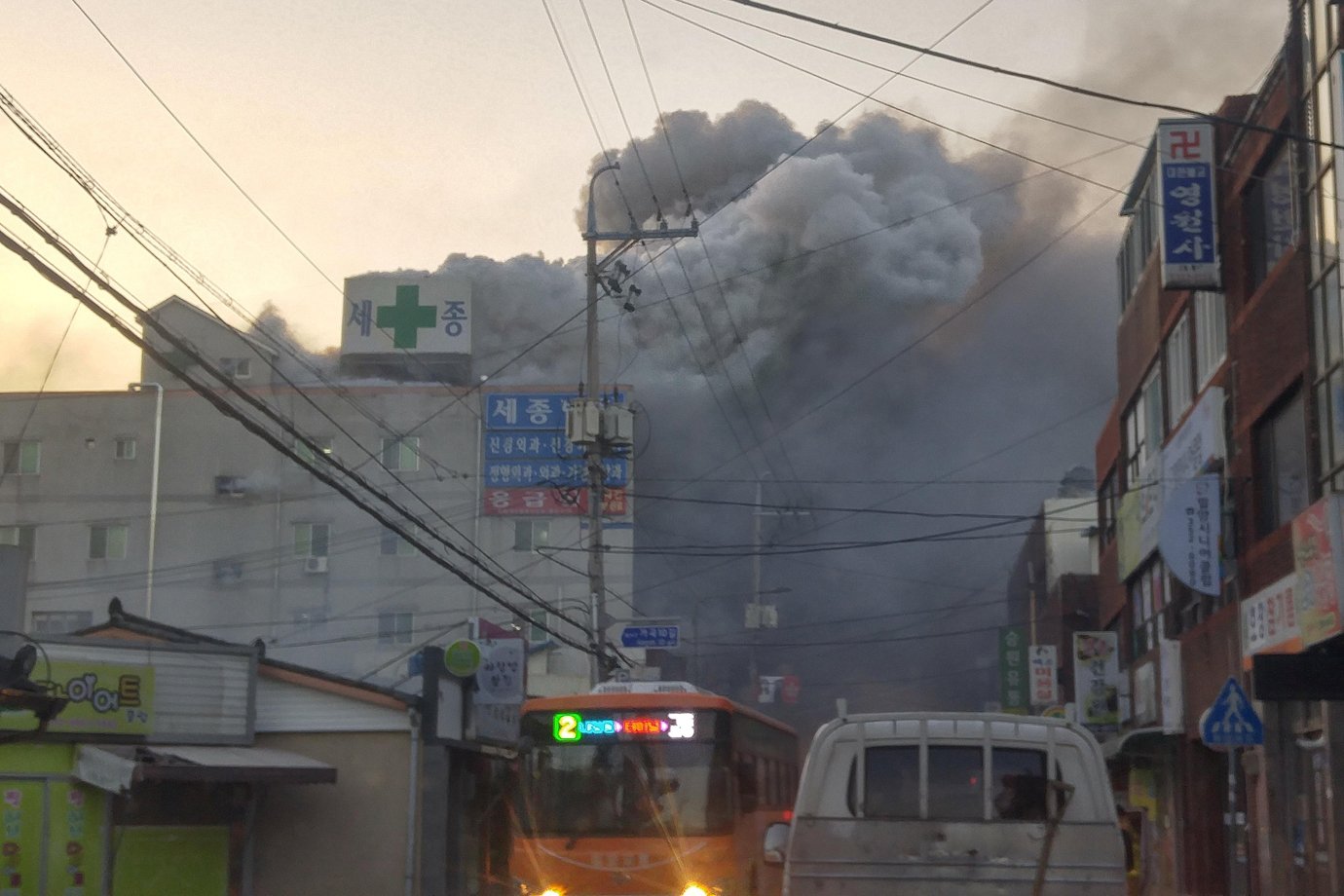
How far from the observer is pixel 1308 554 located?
1669 centimetres

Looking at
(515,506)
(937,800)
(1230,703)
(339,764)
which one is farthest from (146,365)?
(937,800)

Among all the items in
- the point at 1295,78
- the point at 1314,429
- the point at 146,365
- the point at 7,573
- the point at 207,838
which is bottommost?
the point at 207,838

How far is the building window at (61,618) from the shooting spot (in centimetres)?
5700

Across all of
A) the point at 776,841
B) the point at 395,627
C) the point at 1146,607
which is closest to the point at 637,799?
the point at 776,841

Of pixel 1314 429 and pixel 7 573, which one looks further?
pixel 1314 429

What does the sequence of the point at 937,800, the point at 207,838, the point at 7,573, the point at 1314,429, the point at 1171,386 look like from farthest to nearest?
the point at 1171,386 < the point at 207,838 < the point at 1314,429 < the point at 7,573 < the point at 937,800

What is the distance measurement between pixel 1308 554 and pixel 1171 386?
42.1ft

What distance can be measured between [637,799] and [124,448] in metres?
47.4

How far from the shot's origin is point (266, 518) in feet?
196

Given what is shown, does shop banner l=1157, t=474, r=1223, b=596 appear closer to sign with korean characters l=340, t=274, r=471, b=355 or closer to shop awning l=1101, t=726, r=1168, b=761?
shop awning l=1101, t=726, r=1168, b=761

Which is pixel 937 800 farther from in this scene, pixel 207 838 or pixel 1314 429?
pixel 207 838

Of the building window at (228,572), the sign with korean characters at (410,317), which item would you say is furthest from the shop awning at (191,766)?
the sign with korean characters at (410,317)

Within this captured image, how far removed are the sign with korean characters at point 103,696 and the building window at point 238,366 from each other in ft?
132

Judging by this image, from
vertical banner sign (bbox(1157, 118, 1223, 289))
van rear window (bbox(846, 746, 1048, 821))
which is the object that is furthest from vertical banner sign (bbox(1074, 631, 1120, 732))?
van rear window (bbox(846, 746, 1048, 821))
